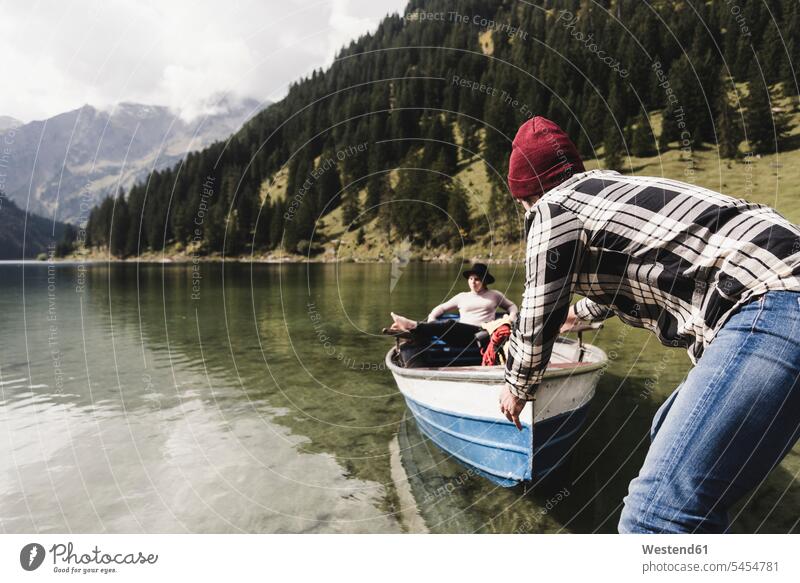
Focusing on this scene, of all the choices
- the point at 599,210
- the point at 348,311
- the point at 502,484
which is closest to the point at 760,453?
the point at 599,210

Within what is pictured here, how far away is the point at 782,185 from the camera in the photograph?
103ft

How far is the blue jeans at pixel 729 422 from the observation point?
1.48m

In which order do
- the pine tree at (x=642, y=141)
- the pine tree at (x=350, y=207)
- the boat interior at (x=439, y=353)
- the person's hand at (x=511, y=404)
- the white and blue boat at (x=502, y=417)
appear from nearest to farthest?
the person's hand at (x=511, y=404) → the white and blue boat at (x=502, y=417) → the boat interior at (x=439, y=353) → the pine tree at (x=642, y=141) → the pine tree at (x=350, y=207)

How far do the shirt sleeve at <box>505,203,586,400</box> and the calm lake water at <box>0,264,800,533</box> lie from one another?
377cm

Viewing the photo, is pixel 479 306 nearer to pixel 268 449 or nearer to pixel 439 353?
pixel 439 353

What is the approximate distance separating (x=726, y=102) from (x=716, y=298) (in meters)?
50.1

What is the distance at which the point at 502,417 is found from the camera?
518 centimetres

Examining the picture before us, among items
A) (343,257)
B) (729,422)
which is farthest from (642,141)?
(729,422)

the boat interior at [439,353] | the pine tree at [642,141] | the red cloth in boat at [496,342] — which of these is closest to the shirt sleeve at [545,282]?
the red cloth in boat at [496,342]

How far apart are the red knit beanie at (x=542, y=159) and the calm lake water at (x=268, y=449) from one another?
13.9ft

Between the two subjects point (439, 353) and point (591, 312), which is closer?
point (591, 312)

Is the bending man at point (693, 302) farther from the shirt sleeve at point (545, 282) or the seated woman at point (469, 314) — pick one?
the seated woman at point (469, 314)

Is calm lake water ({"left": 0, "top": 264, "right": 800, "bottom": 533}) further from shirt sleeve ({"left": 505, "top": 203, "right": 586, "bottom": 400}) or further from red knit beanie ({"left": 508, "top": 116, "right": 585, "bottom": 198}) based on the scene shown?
red knit beanie ({"left": 508, "top": 116, "right": 585, "bottom": 198})
